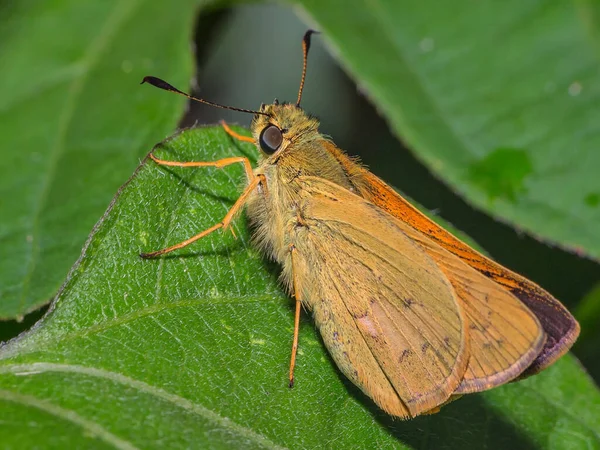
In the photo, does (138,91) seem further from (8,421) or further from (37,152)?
(8,421)

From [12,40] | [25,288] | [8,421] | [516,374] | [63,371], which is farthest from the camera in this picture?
[12,40]

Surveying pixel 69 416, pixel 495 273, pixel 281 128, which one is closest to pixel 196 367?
pixel 69 416

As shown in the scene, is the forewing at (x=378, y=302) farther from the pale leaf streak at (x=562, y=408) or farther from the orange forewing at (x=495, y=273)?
the pale leaf streak at (x=562, y=408)

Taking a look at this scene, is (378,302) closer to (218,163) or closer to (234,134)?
(218,163)

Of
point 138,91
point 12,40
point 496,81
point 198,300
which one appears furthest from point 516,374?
point 12,40

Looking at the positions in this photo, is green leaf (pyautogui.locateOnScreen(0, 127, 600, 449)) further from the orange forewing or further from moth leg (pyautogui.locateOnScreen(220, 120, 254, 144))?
the orange forewing

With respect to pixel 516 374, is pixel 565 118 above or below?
above

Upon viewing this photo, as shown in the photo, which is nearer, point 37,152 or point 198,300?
point 198,300
